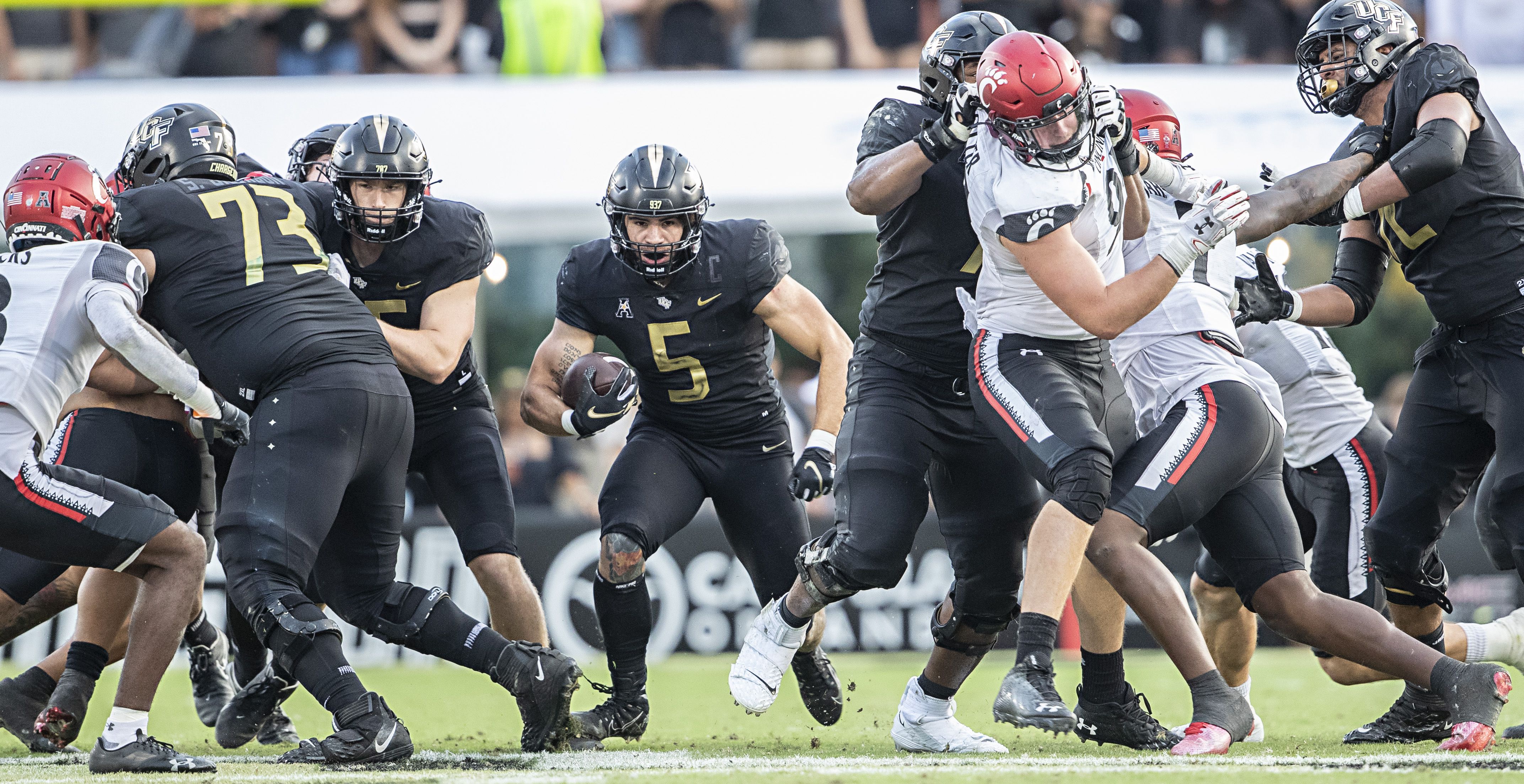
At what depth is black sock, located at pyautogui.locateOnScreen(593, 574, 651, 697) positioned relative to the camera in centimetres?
540

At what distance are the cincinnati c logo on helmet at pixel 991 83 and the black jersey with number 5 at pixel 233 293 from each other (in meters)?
2.02

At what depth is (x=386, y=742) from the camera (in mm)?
4434

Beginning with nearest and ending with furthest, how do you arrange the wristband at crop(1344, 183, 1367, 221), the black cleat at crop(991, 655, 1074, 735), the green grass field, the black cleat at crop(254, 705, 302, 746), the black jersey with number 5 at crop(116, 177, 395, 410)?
the green grass field → the black cleat at crop(991, 655, 1074, 735) → the black jersey with number 5 at crop(116, 177, 395, 410) → the wristband at crop(1344, 183, 1367, 221) → the black cleat at crop(254, 705, 302, 746)

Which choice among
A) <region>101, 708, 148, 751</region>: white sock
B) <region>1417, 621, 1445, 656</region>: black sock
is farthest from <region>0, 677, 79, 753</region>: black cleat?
<region>1417, 621, 1445, 656</region>: black sock

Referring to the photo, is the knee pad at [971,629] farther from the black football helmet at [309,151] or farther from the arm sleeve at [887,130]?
the black football helmet at [309,151]

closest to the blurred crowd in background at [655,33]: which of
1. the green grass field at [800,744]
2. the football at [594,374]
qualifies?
the green grass field at [800,744]

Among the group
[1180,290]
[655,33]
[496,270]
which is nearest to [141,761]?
[1180,290]

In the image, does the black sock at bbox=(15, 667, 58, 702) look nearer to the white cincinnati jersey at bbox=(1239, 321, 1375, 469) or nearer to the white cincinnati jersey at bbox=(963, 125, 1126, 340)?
the white cincinnati jersey at bbox=(963, 125, 1126, 340)

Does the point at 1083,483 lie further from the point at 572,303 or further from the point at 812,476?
the point at 572,303

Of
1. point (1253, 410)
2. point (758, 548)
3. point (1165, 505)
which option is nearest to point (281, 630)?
point (758, 548)

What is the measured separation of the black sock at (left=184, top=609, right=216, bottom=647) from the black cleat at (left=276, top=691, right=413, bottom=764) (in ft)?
5.96

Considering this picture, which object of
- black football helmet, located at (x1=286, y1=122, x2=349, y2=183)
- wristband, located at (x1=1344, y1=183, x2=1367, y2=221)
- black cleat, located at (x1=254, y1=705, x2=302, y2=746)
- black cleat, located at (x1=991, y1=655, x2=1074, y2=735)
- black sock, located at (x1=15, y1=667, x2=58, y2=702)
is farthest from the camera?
black football helmet, located at (x1=286, y1=122, x2=349, y2=183)

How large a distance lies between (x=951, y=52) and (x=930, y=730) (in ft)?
7.22

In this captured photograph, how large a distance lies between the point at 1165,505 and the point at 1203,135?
6945 millimetres
